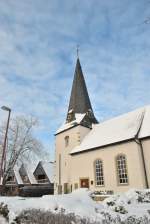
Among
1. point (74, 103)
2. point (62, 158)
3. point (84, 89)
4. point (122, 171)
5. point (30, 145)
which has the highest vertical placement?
point (84, 89)

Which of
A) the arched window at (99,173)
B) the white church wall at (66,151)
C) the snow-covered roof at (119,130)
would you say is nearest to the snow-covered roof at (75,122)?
the white church wall at (66,151)

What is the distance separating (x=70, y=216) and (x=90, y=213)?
0.90 metres

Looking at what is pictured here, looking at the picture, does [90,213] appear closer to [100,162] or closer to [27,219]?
[27,219]

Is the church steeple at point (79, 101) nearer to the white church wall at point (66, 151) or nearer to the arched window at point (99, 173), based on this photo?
the white church wall at point (66, 151)

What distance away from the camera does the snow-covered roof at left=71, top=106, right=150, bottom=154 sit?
2023 cm

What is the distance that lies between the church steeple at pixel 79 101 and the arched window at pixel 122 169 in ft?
A: 35.4

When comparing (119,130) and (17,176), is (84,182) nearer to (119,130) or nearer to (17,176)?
(119,130)

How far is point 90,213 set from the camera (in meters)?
6.54

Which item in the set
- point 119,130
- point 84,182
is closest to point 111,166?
point 119,130

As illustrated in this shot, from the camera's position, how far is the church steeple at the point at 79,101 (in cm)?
3061

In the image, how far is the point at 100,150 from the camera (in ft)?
72.0

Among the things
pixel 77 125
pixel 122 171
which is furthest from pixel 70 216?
pixel 77 125

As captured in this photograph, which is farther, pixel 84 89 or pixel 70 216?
pixel 84 89

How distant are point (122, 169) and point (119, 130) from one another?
446 cm
